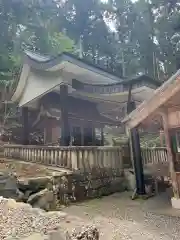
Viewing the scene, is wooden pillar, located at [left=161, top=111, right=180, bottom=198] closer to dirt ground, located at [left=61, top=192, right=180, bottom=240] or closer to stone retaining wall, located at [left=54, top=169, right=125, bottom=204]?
dirt ground, located at [left=61, top=192, right=180, bottom=240]

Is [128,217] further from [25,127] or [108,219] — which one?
[25,127]

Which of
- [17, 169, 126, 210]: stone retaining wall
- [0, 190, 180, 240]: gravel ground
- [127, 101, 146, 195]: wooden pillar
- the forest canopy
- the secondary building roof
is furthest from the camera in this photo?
the forest canopy

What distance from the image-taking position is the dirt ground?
505 centimetres

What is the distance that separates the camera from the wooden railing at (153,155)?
11297 mm

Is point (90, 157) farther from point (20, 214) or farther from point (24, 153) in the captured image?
point (20, 214)

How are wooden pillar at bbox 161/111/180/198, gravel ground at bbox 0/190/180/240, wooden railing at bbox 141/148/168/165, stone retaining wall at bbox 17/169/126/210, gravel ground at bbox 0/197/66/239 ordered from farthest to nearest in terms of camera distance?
wooden railing at bbox 141/148/168/165
wooden pillar at bbox 161/111/180/198
stone retaining wall at bbox 17/169/126/210
gravel ground at bbox 0/190/180/240
gravel ground at bbox 0/197/66/239

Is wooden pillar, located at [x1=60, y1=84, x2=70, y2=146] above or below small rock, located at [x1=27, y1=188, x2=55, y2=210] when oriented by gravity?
above

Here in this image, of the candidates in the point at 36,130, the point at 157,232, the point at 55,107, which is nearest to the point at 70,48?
the point at 36,130

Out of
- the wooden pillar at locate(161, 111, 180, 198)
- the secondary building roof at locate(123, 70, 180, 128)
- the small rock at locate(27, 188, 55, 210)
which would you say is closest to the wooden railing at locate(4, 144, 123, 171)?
the small rock at locate(27, 188, 55, 210)

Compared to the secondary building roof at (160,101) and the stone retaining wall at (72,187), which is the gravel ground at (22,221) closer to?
the stone retaining wall at (72,187)

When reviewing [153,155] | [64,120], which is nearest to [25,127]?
→ [64,120]

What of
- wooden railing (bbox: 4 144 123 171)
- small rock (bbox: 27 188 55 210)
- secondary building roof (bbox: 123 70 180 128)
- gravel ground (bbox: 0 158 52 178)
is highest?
secondary building roof (bbox: 123 70 180 128)

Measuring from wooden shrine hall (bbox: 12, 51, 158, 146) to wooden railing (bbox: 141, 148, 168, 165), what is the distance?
Answer: 8.46ft

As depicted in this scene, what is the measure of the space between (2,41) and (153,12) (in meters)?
17.4
